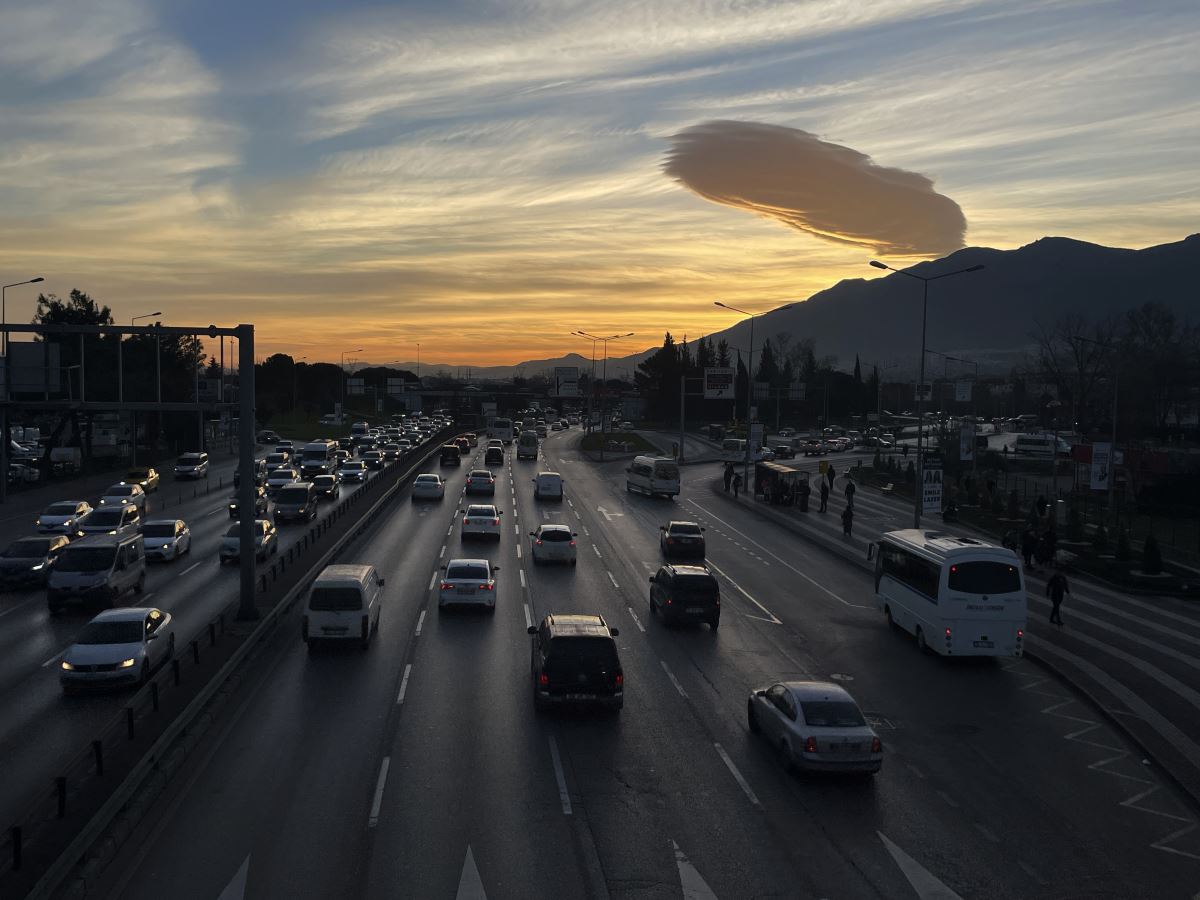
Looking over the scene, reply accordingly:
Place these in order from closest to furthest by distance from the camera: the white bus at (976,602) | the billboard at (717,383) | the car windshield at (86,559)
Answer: the white bus at (976,602) → the car windshield at (86,559) → the billboard at (717,383)

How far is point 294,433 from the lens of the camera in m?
131

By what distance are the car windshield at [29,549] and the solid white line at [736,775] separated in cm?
2416

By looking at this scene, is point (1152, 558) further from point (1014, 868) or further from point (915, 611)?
point (1014, 868)

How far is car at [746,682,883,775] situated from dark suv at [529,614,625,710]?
127 inches

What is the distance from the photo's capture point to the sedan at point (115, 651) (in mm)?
19859

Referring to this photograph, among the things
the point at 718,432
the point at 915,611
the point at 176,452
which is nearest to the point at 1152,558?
the point at 915,611

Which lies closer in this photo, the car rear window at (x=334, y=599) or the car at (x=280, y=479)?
the car rear window at (x=334, y=599)

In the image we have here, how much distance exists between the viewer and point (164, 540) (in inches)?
1465

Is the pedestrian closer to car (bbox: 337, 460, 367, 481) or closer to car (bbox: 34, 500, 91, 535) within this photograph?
car (bbox: 34, 500, 91, 535)

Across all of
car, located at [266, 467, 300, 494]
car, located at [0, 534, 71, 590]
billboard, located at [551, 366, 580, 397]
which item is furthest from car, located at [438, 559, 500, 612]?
billboard, located at [551, 366, 580, 397]

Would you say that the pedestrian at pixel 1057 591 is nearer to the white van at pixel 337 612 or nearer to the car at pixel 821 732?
the car at pixel 821 732

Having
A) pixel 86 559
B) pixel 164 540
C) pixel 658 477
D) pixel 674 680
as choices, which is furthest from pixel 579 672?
pixel 658 477

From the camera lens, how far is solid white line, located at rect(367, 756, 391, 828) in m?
14.0

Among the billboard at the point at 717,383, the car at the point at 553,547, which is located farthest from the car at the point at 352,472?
the car at the point at 553,547
